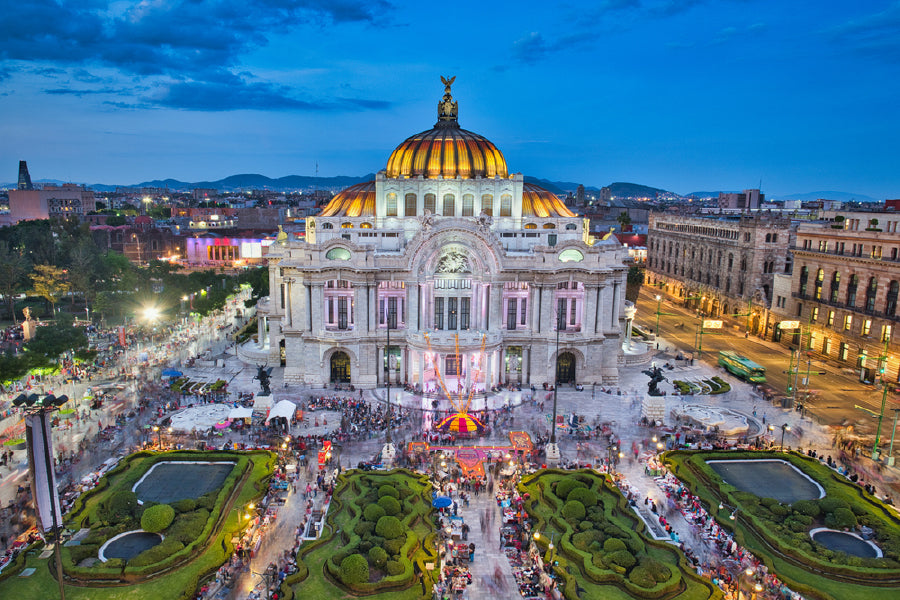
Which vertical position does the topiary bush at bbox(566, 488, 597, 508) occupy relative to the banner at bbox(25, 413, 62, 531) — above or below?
below

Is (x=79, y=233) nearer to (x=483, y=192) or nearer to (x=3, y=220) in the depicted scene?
(x=3, y=220)

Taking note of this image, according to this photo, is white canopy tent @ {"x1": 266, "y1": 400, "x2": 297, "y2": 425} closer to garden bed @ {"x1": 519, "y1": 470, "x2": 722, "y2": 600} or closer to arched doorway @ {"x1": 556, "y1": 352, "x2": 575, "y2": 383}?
garden bed @ {"x1": 519, "y1": 470, "x2": 722, "y2": 600}

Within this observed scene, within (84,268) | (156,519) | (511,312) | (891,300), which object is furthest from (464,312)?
(84,268)

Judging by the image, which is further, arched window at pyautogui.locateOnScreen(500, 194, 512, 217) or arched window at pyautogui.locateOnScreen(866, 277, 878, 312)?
arched window at pyautogui.locateOnScreen(500, 194, 512, 217)

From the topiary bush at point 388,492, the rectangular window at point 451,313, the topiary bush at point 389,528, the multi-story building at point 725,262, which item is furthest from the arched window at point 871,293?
the topiary bush at point 389,528

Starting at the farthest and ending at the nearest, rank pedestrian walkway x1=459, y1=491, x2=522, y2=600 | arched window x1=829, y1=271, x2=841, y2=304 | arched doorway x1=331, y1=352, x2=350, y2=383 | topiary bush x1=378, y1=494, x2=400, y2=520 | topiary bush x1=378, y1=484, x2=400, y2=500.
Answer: arched window x1=829, y1=271, x2=841, y2=304, arched doorway x1=331, y1=352, x2=350, y2=383, topiary bush x1=378, y1=484, x2=400, y2=500, topiary bush x1=378, y1=494, x2=400, y2=520, pedestrian walkway x1=459, y1=491, x2=522, y2=600

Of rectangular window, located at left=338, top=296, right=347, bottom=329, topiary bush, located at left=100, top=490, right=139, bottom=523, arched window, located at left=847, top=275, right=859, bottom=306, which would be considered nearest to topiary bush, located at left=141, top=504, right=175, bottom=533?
topiary bush, located at left=100, top=490, right=139, bottom=523
